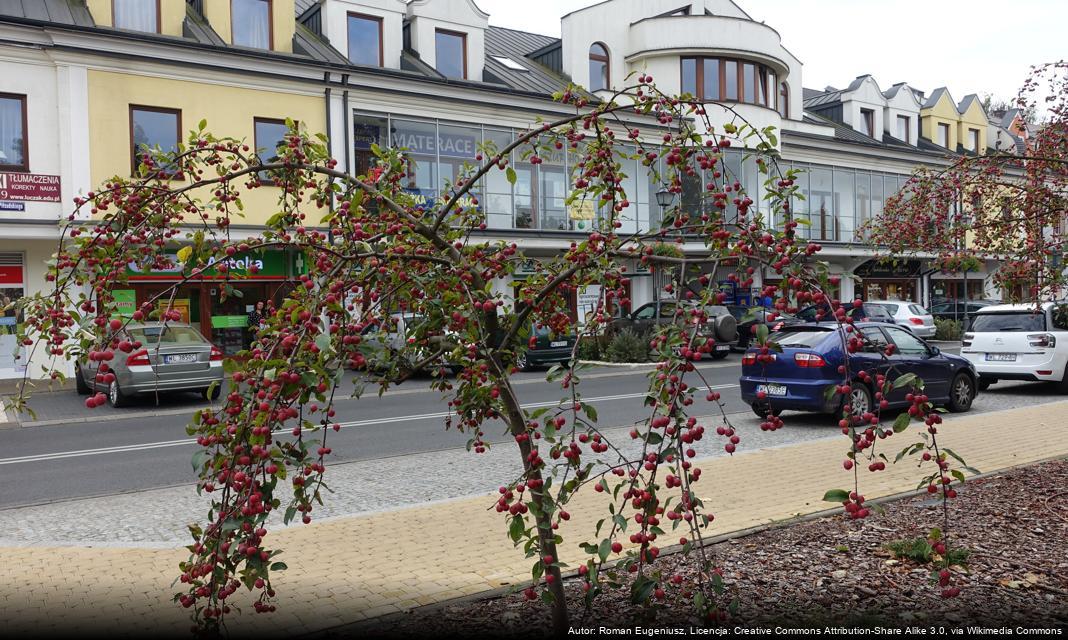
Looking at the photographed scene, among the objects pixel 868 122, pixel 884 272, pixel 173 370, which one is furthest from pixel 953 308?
pixel 173 370

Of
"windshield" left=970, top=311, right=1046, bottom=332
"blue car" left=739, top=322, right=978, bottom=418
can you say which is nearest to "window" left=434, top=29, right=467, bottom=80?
"windshield" left=970, top=311, right=1046, bottom=332

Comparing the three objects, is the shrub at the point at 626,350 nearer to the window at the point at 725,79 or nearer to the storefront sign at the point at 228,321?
the storefront sign at the point at 228,321

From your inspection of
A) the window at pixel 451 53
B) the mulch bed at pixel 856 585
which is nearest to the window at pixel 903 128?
the window at pixel 451 53

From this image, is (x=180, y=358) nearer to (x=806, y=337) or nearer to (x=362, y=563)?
(x=806, y=337)

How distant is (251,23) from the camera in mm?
23188

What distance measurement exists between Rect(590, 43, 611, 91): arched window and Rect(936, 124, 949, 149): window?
69.7 feet

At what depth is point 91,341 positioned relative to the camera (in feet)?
10.5

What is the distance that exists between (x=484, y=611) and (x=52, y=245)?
19.4 metres

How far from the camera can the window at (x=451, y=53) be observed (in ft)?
87.9

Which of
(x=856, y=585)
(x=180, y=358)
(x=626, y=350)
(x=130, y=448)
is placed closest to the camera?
(x=856, y=585)

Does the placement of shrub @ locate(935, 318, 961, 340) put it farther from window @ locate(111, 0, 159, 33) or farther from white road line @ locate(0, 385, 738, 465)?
window @ locate(111, 0, 159, 33)

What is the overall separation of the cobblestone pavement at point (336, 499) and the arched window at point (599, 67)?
22180 millimetres

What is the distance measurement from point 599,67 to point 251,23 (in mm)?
12784

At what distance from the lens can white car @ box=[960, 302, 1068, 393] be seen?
15.1 metres
